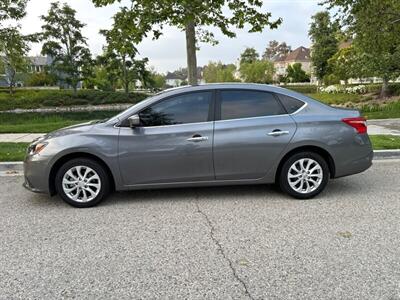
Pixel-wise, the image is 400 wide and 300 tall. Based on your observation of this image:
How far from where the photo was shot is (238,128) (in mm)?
4633

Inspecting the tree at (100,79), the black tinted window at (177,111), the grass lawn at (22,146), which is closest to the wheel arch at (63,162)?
the black tinted window at (177,111)

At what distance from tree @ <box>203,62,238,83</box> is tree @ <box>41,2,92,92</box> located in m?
43.0

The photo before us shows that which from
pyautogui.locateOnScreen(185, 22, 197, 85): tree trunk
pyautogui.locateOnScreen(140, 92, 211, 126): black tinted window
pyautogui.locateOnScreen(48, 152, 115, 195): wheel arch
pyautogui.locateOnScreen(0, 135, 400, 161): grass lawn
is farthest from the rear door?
pyautogui.locateOnScreen(185, 22, 197, 85): tree trunk

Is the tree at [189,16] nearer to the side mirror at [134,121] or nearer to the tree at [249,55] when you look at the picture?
the side mirror at [134,121]

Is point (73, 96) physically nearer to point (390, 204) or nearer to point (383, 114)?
point (383, 114)

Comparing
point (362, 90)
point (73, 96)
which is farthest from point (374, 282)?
point (362, 90)

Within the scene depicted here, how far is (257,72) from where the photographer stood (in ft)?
206

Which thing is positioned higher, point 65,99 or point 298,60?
point 298,60

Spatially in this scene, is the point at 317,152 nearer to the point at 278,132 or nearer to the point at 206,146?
the point at 278,132

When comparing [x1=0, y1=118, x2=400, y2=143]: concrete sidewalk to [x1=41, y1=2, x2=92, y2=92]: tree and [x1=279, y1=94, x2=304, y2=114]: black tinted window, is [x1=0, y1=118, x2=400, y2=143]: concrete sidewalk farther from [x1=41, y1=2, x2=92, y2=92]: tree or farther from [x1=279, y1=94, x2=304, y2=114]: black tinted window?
[x1=41, y1=2, x2=92, y2=92]: tree

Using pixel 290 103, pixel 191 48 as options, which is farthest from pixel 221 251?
pixel 191 48

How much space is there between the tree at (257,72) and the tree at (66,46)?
4042cm

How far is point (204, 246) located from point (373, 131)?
324 inches

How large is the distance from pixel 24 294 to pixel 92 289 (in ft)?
1.67
